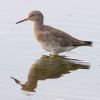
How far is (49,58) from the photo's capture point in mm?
12742

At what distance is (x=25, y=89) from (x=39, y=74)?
3.52ft

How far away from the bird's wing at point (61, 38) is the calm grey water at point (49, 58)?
0.24 meters

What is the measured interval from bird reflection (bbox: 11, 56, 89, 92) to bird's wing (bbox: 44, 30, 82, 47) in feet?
1.15

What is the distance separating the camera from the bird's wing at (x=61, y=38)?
1295cm

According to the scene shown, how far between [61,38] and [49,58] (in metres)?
0.59

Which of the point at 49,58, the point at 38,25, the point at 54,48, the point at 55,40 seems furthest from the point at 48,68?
the point at 38,25

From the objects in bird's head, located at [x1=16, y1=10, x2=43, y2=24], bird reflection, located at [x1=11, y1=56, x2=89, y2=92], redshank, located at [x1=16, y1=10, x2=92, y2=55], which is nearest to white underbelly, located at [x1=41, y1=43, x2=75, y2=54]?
redshank, located at [x1=16, y1=10, x2=92, y2=55]

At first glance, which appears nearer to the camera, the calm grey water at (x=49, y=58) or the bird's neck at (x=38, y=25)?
the calm grey water at (x=49, y=58)

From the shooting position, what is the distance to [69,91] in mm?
10117

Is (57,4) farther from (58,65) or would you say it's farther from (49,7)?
(58,65)

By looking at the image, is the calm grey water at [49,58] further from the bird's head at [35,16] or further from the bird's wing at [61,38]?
the bird's head at [35,16]

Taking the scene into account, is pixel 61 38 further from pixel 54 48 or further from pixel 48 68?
pixel 48 68

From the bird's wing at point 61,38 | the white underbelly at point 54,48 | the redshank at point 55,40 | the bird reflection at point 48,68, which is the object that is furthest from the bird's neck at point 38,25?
the bird reflection at point 48,68

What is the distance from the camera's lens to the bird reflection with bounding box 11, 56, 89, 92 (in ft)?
34.9
